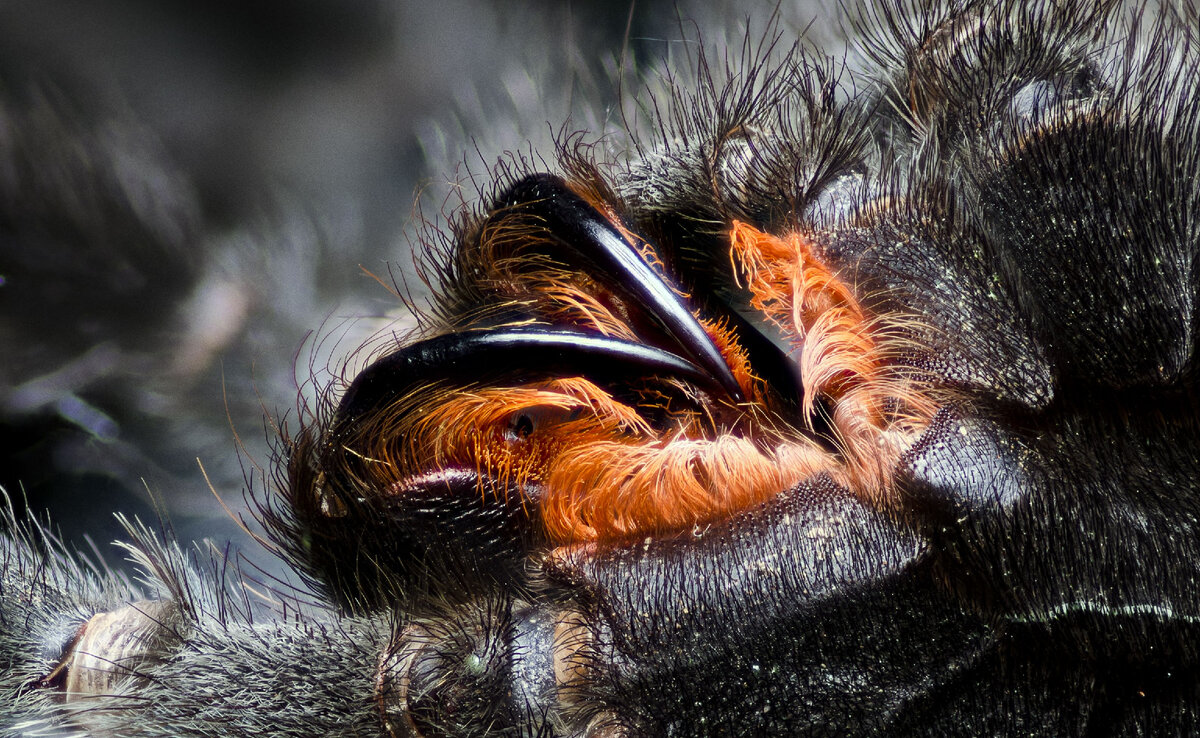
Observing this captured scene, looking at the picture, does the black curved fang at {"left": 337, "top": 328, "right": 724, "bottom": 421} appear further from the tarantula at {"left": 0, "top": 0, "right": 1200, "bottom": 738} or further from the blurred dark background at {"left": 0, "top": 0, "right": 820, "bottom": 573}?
the blurred dark background at {"left": 0, "top": 0, "right": 820, "bottom": 573}

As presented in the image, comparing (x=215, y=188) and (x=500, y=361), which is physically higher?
(x=215, y=188)

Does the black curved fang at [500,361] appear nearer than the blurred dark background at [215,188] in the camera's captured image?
Yes

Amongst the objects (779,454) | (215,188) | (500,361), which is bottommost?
(779,454)

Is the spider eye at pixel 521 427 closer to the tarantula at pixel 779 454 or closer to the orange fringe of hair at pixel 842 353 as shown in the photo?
the tarantula at pixel 779 454

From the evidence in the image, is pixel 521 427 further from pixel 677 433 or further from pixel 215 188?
pixel 215 188

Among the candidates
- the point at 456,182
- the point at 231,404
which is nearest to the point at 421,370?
the point at 456,182

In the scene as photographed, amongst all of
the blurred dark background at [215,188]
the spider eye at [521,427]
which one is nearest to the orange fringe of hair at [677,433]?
the spider eye at [521,427]

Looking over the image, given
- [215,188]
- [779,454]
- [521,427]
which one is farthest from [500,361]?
[215,188]

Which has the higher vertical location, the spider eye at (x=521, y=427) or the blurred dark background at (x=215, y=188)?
the blurred dark background at (x=215, y=188)
